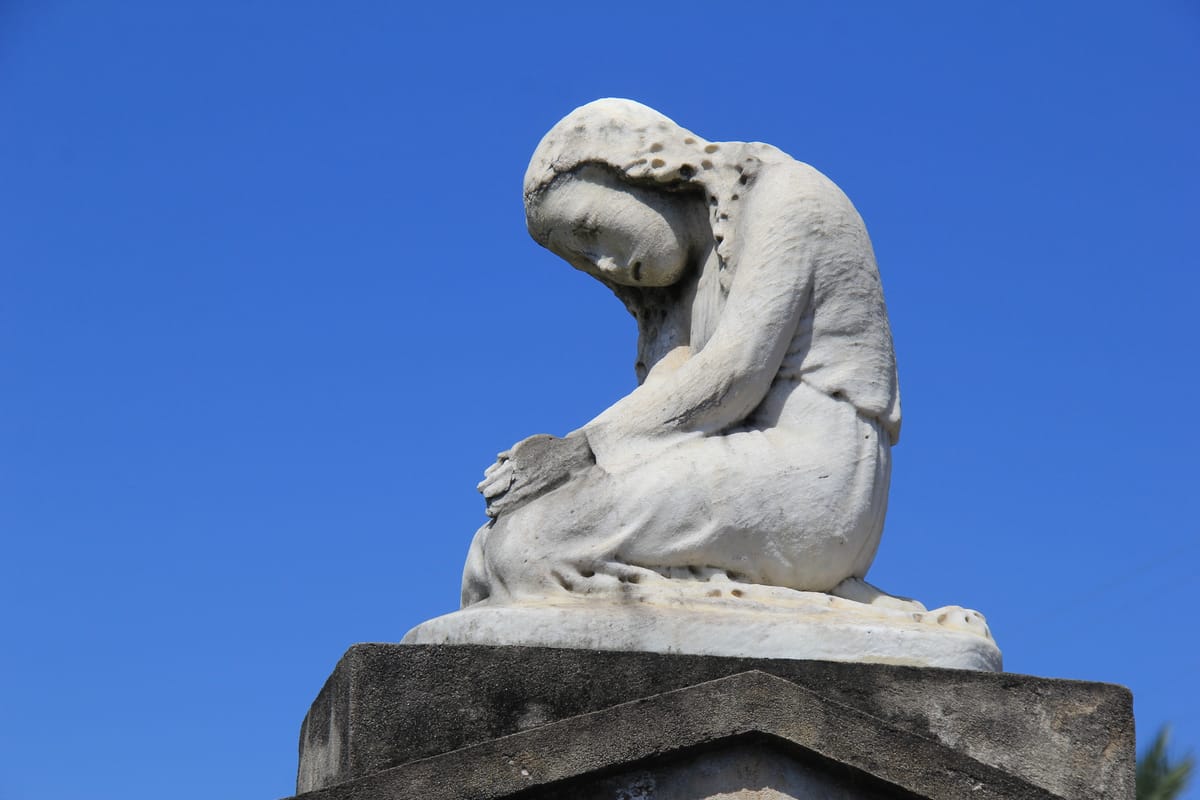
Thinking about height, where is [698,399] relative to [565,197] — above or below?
below

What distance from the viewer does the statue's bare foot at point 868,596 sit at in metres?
8.92

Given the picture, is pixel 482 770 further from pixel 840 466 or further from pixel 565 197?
pixel 565 197

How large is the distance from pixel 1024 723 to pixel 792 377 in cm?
182

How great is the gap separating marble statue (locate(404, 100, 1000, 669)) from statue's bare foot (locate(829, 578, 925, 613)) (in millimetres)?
11

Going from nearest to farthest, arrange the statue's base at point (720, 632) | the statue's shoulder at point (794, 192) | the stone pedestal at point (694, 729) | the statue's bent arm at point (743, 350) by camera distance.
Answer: the stone pedestal at point (694, 729) → the statue's base at point (720, 632) → the statue's bent arm at point (743, 350) → the statue's shoulder at point (794, 192)

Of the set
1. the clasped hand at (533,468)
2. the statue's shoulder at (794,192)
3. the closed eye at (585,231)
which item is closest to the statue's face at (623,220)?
the closed eye at (585,231)

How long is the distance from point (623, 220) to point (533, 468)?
147cm

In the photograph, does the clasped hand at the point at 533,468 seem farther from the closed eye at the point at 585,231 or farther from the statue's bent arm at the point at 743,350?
the closed eye at the point at 585,231

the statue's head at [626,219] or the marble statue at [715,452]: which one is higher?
the statue's head at [626,219]

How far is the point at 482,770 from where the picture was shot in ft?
24.4

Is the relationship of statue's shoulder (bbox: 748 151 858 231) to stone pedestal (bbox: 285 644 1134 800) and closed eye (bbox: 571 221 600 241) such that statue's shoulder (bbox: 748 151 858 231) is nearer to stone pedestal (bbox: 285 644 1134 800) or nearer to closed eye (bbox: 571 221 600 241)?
closed eye (bbox: 571 221 600 241)

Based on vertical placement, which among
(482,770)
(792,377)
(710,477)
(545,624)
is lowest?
(482,770)

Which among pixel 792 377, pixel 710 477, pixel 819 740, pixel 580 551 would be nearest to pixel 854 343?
pixel 792 377

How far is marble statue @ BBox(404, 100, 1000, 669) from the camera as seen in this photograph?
840 centimetres
